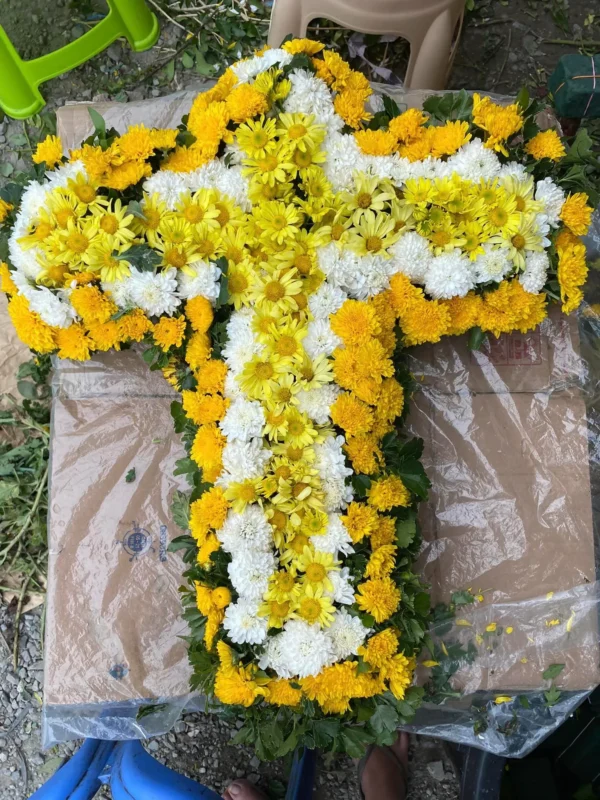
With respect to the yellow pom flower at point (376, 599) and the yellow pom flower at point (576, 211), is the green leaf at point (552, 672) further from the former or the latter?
the yellow pom flower at point (576, 211)

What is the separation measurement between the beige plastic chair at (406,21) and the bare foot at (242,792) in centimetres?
214

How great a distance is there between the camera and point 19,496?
1827 millimetres

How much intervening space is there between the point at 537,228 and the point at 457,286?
0.23 meters

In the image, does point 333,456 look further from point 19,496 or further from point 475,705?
point 19,496

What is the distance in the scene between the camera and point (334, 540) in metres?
1.25

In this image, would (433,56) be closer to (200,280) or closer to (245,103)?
(245,103)

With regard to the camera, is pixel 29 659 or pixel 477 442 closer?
pixel 477 442

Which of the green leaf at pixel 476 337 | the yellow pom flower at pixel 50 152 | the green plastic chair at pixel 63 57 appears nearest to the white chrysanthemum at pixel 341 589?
the green leaf at pixel 476 337

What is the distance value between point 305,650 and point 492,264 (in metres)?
0.93

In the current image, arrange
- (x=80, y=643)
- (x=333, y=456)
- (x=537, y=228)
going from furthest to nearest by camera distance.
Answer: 1. (x=80, y=643)
2. (x=537, y=228)
3. (x=333, y=456)

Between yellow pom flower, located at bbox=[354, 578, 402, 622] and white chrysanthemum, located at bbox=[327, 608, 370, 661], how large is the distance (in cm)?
4

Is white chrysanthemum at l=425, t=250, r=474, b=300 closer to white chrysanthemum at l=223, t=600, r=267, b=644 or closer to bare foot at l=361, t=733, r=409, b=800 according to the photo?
white chrysanthemum at l=223, t=600, r=267, b=644

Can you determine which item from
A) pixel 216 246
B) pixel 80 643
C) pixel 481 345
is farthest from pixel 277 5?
pixel 80 643

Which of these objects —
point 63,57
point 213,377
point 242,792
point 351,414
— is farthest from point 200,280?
point 242,792
